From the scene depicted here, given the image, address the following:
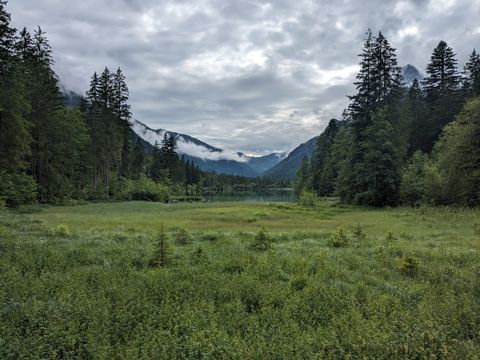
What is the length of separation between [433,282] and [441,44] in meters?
63.6

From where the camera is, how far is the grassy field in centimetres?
660

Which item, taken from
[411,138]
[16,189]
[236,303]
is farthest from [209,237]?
[411,138]

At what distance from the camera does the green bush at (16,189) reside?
3322cm

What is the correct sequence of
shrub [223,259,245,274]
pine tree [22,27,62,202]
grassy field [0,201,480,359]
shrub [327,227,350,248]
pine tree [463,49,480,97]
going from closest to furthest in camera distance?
grassy field [0,201,480,359], shrub [223,259,245,274], shrub [327,227,350,248], pine tree [22,27,62,202], pine tree [463,49,480,97]

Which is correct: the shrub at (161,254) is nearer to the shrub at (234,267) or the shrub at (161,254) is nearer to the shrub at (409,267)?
the shrub at (234,267)

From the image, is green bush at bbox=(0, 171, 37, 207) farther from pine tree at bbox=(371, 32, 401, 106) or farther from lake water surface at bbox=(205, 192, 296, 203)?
lake water surface at bbox=(205, 192, 296, 203)

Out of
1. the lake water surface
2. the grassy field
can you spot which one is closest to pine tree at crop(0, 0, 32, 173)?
the grassy field

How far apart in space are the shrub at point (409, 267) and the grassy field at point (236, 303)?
4 cm

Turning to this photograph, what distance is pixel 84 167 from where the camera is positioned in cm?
6303

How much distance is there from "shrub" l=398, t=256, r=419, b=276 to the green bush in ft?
107

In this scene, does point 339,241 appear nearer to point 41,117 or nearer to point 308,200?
point 308,200

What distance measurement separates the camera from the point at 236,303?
870 centimetres

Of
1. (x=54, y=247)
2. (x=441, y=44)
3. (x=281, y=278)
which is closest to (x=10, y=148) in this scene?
(x=54, y=247)

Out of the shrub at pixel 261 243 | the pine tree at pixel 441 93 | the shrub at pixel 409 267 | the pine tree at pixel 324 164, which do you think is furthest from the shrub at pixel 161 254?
the pine tree at pixel 324 164
